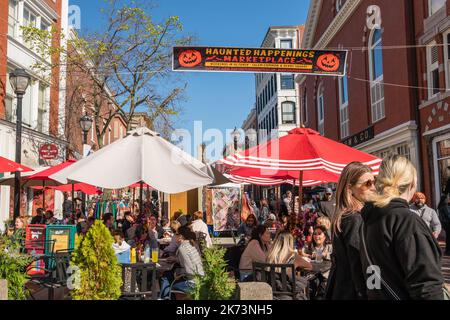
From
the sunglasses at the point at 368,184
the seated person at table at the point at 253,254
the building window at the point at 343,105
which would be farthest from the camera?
the building window at the point at 343,105

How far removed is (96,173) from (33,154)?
617 inches

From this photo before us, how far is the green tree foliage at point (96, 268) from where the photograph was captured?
4.22 meters

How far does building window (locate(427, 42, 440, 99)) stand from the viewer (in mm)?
15320

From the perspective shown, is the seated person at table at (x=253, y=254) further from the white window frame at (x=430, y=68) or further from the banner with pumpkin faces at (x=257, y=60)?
the white window frame at (x=430, y=68)

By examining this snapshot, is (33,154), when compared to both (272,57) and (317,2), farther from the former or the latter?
(317,2)

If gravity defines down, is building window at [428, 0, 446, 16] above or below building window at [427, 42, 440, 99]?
above

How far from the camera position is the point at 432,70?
51.2ft

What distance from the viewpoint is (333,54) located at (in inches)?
553

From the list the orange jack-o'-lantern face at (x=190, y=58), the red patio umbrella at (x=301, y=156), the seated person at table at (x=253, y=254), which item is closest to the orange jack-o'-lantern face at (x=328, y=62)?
the orange jack-o'-lantern face at (x=190, y=58)

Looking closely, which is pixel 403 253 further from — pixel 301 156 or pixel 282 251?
pixel 301 156

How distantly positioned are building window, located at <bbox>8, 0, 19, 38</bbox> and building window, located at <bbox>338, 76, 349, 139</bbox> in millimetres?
16705

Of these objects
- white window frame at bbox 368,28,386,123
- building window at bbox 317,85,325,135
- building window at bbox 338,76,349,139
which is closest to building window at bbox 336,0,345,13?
building window at bbox 338,76,349,139

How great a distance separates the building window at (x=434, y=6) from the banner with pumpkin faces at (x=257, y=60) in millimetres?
4091

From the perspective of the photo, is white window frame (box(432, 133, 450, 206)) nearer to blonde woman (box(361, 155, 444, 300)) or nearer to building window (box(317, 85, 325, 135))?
building window (box(317, 85, 325, 135))
